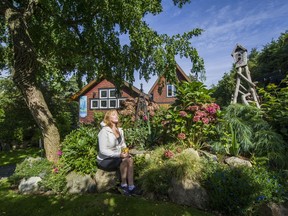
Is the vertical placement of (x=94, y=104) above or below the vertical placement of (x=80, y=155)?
above

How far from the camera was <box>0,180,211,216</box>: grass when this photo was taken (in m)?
3.42

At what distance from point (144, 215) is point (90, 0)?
217 inches

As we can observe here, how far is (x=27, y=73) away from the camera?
17.3 feet

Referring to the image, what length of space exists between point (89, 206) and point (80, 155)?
1.47m

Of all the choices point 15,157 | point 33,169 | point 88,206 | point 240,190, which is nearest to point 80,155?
point 33,169

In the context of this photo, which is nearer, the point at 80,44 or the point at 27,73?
the point at 27,73

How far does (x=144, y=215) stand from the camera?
10.9 feet

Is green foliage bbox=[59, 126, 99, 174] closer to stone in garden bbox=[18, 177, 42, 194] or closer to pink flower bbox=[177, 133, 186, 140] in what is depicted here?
stone in garden bbox=[18, 177, 42, 194]

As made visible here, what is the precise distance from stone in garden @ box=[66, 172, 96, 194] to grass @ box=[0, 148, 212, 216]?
0.23 meters

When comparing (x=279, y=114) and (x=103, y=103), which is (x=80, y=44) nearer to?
(x=279, y=114)

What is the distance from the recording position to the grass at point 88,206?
3424 millimetres

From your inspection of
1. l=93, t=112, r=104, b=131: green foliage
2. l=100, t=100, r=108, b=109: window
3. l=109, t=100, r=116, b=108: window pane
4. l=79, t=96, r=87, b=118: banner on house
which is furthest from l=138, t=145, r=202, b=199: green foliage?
l=100, t=100, r=108, b=109: window

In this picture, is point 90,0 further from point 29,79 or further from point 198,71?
point 198,71

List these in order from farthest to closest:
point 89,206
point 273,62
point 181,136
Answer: point 273,62 → point 181,136 → point 89,206
